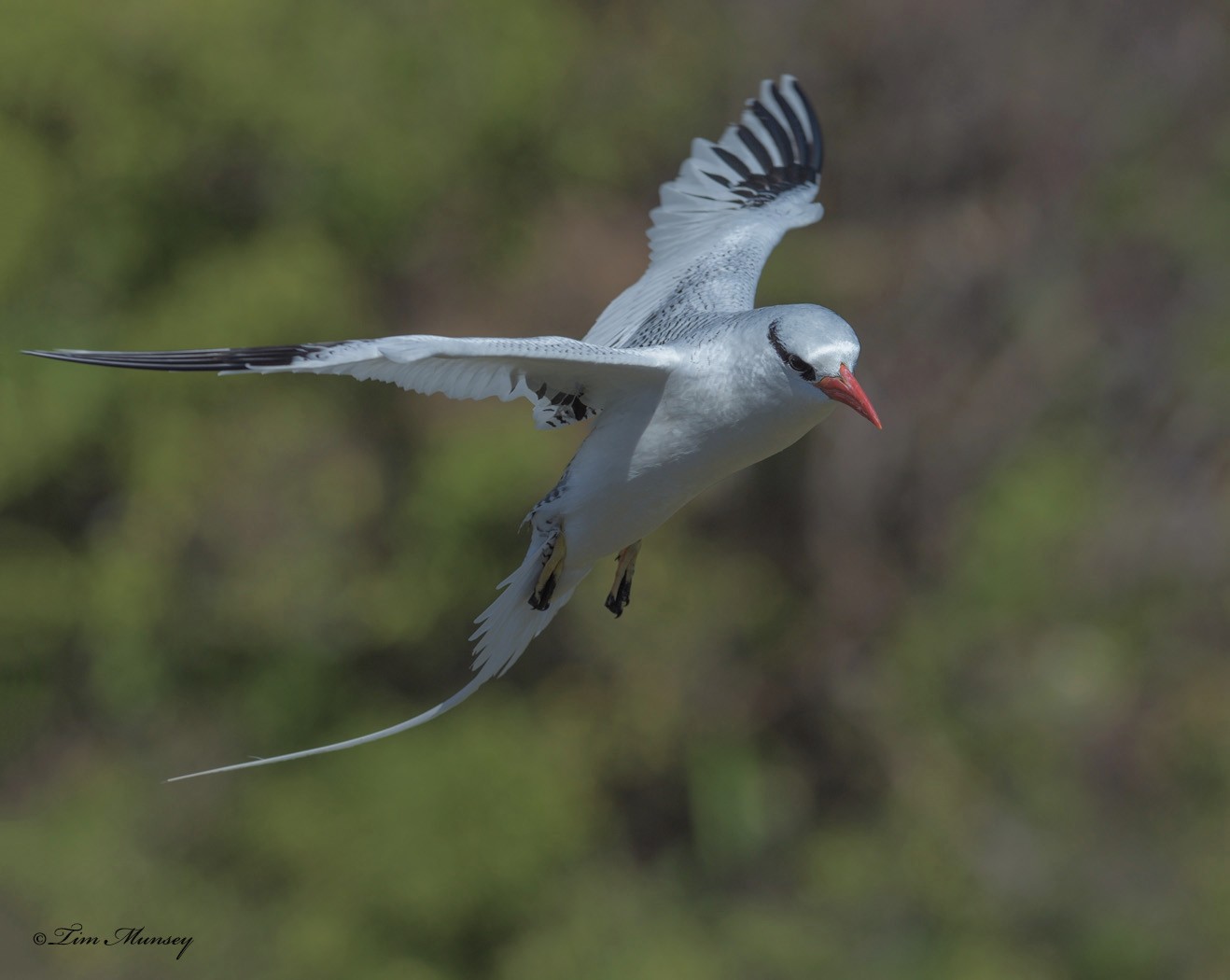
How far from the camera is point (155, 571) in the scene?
14.6m

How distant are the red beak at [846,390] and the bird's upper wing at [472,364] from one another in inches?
21.7

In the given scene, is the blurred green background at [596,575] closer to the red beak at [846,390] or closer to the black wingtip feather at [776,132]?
the black wingtip feather at [776,132]

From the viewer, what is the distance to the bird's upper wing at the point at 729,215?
5938 millimetres

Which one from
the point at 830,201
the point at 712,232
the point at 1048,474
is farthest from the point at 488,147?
the point at 712,232

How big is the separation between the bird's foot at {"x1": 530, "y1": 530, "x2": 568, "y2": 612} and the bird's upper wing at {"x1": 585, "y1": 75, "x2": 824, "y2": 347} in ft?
2.63

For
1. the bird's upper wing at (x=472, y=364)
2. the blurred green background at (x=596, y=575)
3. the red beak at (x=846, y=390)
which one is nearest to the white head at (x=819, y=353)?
the red beak at (x=846, y=390)

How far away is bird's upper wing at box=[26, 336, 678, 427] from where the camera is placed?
13.8ft

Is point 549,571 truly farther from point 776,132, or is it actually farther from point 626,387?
point 776,132

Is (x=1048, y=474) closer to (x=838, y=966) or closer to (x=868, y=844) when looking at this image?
(x=868, y=844)

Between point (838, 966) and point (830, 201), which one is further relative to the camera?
point (830, 201)

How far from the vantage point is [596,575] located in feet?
44.8

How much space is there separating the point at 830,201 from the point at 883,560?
3.40 m

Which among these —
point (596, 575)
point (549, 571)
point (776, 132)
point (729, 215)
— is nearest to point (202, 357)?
point (549, 571)

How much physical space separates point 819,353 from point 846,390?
0.14 meters
